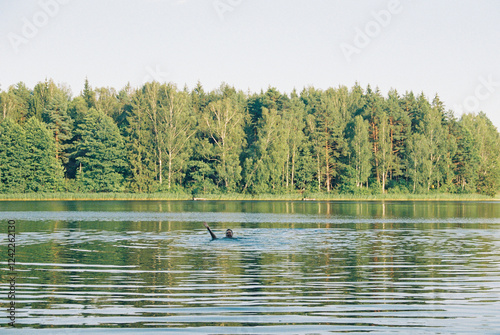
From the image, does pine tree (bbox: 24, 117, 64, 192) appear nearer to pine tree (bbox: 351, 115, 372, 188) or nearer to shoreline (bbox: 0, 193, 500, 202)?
shoreline (bbox: 0, 193, 500, 202)

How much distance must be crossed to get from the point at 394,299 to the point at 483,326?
3.57 m

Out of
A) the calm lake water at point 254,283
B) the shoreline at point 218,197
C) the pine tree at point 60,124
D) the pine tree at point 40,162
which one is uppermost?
the pine tree at point 60,124

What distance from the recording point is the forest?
105188 millimetres

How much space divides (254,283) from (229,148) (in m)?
88.2

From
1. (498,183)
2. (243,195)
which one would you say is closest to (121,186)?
(243,195)

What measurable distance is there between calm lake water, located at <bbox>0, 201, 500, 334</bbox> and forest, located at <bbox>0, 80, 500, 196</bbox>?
68975 mm

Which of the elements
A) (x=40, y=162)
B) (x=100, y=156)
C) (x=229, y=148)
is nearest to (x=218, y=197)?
(x=229, y=148)

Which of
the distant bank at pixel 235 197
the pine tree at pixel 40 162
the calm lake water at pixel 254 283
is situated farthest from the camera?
the pine tree at pixel 40 162

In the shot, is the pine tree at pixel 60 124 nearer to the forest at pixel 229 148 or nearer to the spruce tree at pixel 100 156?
the forest at pixel 229 148

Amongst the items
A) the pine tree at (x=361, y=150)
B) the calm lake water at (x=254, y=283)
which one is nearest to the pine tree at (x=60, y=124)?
the pine tree at (x=361, y=150)

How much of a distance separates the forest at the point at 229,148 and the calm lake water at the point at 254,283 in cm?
6897

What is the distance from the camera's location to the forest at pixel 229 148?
345 feet

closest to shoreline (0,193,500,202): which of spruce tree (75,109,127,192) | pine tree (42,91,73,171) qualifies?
spruce tree (75,109,127,192)

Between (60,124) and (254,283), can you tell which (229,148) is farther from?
(254,283)
